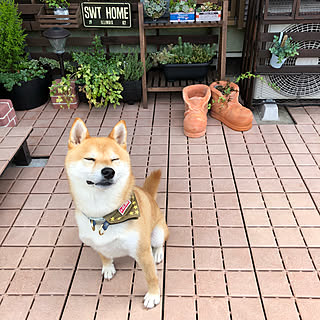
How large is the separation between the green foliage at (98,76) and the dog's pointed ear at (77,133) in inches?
101

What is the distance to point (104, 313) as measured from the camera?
7.34 ft

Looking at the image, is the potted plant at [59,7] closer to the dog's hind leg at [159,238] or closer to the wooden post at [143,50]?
the wooden post at [143,50]

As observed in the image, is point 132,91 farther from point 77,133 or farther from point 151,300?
point 151,300

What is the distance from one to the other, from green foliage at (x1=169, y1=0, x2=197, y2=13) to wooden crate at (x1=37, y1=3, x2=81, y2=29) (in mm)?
1317

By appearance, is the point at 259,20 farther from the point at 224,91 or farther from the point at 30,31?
the point at 30,31

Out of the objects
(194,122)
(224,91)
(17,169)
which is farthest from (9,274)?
(224,91)

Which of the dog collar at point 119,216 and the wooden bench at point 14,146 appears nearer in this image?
the dog collar at point 119,216

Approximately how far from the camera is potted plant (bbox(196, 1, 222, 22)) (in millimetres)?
4129

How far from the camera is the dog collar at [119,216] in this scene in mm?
1949

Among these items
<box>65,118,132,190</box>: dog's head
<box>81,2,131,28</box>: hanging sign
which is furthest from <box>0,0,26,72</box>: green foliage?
<box>65,118,132,190</box>: dog's head

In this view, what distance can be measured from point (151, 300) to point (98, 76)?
3085 millimetres

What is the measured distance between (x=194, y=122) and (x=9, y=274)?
2.54 metres

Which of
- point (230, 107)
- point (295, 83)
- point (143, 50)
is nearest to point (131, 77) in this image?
point (143, 50)

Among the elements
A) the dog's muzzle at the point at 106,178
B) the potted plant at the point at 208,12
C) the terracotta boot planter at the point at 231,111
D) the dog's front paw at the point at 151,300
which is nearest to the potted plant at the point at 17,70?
the potted plant at the point at 208,12
